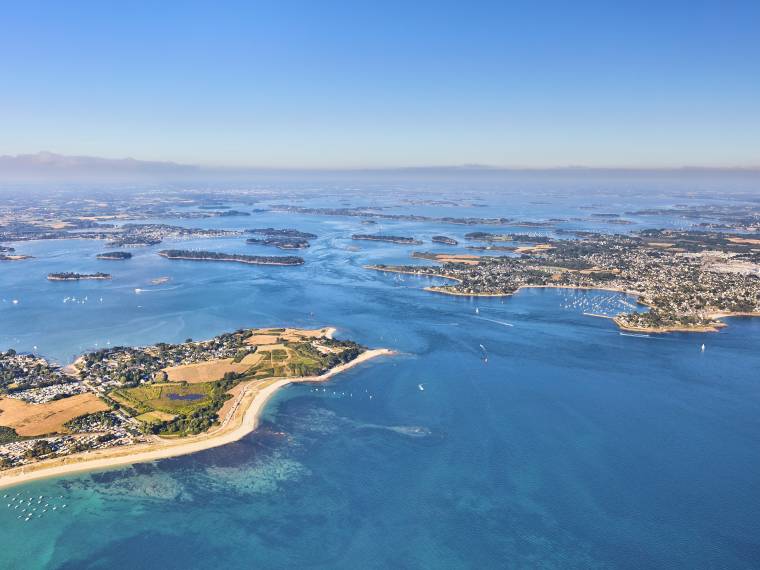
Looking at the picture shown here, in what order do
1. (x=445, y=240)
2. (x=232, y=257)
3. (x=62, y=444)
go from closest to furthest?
(x=62, y=444) < (x=232, y=257) < (x=445, y=240)

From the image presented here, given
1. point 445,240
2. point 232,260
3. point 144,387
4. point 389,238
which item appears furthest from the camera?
point 389,238

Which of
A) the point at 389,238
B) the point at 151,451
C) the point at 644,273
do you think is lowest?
the point at 151,451

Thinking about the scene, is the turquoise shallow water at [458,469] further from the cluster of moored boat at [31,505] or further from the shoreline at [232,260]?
the shoreline at [232,260]

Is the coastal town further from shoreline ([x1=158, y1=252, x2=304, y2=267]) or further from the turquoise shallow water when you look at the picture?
shoreline ([x1=158, y1=252, x2=304, y2=267])

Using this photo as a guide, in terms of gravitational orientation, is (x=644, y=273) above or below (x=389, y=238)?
below

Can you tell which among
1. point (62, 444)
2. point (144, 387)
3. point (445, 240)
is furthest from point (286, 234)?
point (62, 444)

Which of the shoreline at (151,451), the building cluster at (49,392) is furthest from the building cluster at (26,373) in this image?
the shoreline at (151,451)

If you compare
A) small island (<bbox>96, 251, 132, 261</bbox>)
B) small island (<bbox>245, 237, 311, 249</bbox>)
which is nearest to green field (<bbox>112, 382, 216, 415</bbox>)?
small island (<bbox>96, 251, 132, 261</bbox>)

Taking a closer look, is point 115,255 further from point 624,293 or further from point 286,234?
point 624,293
